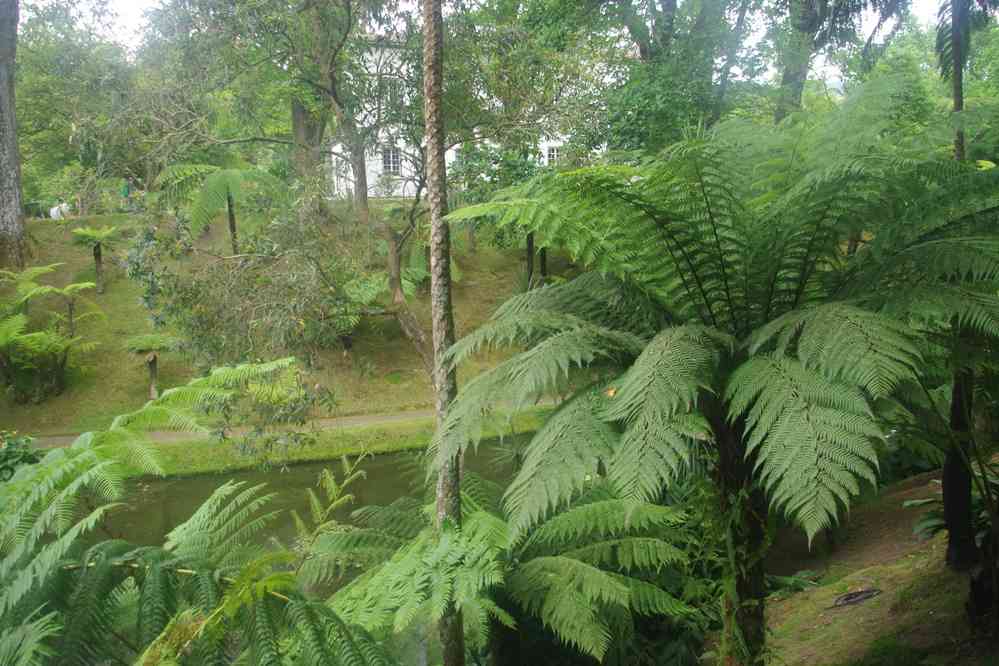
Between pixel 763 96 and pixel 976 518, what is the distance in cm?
724

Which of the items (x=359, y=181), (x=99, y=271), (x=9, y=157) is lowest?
(x=99, y=271)

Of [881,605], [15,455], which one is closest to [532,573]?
[881,605]

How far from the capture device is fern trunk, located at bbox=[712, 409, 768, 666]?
2.55 meters

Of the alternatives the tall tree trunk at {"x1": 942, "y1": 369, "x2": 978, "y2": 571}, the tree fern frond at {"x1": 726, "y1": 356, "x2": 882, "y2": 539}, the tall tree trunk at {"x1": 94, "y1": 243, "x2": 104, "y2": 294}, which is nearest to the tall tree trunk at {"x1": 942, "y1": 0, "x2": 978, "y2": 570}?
the tall tree trunk at {"x1": 942, "y1": 369, "x2": 978, "y2": 571}

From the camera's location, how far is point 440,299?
3.85 meters

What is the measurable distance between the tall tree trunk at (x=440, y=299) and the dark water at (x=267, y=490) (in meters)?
4.94

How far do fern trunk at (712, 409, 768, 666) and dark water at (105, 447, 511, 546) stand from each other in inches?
236

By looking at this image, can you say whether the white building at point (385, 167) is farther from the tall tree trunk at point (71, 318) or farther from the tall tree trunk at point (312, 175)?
the tall tree trunk at point (71, 318)

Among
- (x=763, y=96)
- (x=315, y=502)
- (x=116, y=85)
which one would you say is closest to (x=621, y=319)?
(x=315, y=502)

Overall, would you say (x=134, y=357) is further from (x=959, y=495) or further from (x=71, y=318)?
(x=959, y=495)

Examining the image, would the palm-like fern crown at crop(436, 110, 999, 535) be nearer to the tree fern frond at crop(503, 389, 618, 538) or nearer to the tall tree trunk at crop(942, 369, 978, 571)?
the tree fern frond at crop(503, 389, 618, 538)

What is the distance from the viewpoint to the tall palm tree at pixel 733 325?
2025mm

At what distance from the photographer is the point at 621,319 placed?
2.85 m

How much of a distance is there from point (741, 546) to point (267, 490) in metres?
9.40
